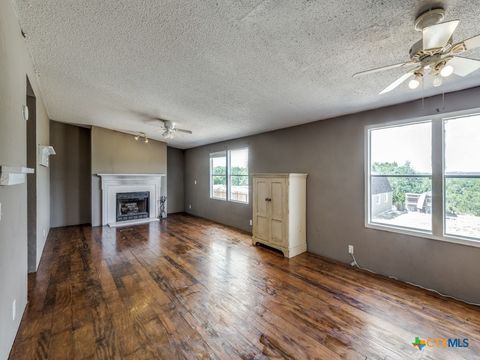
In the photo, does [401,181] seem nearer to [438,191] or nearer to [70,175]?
[438,191]

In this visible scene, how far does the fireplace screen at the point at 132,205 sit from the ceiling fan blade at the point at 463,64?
6781 millimetres

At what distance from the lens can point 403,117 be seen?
2.88 m

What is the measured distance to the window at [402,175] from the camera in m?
2.75

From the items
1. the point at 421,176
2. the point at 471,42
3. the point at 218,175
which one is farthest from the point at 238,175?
the point at 471,42

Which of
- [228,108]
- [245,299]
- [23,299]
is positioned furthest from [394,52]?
[23,299]

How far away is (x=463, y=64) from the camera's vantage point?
1.50 meters

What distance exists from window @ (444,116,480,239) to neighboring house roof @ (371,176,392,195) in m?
0.63

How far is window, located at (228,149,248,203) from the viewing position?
18.1 feet

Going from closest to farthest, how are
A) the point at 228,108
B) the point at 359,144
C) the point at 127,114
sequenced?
1. the point at 359,144
2. the point at 228,108
3. the point at 127,114

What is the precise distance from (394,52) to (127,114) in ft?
14.5

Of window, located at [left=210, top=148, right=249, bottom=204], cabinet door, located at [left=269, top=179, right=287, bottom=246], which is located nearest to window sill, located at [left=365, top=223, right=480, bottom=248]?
cabinet door, located at [left=269, top=179, right=287, bottom=246]

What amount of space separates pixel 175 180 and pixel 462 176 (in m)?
7.23

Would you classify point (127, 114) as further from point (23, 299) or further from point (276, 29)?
point (276, 29)

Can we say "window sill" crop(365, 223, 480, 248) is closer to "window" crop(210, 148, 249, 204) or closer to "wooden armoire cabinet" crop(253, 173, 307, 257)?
"wooden armoire cabinet" crop(253, 173, 307, 257)
